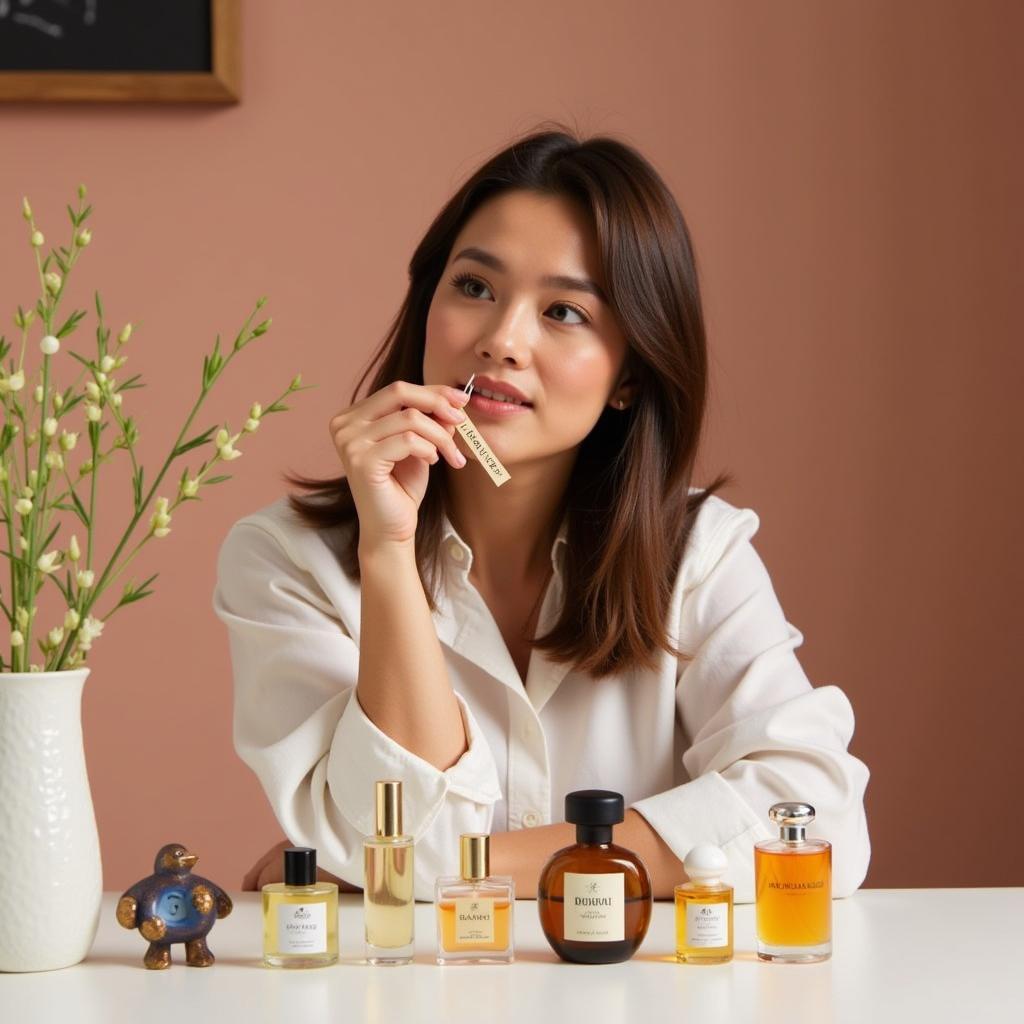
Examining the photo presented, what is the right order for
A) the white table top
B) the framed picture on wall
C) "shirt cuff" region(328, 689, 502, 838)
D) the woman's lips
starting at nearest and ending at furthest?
the white table top → "shirt cuff" region(328, 689, 502, 838) → the woman's lips → the framed picture on wall

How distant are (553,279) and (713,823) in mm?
566

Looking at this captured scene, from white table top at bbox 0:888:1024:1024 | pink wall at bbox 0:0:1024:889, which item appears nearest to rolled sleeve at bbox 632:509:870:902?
white table top at bbox 0:888:1024:1024

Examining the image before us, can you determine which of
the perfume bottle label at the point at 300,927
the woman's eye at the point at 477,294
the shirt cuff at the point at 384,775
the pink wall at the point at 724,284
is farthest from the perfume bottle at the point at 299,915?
the pink wall at the point at 724,284

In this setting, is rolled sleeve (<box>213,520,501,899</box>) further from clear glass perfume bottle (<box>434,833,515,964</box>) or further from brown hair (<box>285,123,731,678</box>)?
clear glass perfume bottle (<box>434,833,515,964</box>)

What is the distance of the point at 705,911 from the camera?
1.06 m

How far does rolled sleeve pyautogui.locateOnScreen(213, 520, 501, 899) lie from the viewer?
1306 mm

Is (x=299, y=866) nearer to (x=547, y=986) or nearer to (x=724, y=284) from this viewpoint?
(x=547, y=986)

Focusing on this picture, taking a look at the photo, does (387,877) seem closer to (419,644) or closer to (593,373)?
(419,644)

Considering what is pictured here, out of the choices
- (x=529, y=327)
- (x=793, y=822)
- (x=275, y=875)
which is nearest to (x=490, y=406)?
(x=529, y=327)

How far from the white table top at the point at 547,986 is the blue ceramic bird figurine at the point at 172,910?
14 millimetres

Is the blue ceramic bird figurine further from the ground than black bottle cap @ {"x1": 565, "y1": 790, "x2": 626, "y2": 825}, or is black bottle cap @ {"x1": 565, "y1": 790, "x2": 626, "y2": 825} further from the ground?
black bottle cap @ {"x1": 565, "y1": 790, "x2": 626, "y2": 825}

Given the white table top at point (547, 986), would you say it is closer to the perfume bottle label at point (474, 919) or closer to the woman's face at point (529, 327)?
the perfume bottle label at point (474, 919)

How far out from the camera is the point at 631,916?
3.45ft

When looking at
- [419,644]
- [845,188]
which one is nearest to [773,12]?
[845,188]
